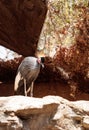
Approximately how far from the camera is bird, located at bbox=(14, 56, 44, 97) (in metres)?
6.52

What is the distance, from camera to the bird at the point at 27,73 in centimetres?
652

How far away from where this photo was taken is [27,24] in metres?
7.83

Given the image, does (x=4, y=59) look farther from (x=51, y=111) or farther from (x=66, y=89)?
(x=51, y=111)

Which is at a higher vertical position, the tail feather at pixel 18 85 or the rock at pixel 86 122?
the tail feather at pixel 18 85

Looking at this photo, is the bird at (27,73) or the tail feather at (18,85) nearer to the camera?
the bird at (27,73)

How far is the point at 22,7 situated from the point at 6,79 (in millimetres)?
1963

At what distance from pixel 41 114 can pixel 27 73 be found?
1760mm

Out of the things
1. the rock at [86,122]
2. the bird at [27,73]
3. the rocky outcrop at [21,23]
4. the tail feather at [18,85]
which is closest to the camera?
the rock at [86,122]

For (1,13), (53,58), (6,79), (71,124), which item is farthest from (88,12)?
(71,124)

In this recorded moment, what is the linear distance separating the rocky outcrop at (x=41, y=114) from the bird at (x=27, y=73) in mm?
1474

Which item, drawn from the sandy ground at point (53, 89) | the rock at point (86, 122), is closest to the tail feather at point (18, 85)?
the sandy ground at point (53, 89)

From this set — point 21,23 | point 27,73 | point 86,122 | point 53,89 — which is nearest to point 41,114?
point 86,122

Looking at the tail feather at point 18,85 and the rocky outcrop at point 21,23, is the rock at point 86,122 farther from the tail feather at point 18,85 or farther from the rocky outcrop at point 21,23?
the rocky outcrop at point 21,23

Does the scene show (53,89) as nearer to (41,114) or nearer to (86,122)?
(86,122)
